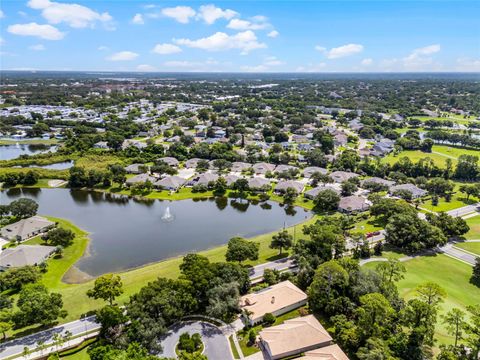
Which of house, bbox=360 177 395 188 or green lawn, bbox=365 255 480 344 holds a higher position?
house, bbox=360 177 395 188

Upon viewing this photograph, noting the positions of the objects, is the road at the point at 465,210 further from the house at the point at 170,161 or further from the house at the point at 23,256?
the house at the point at 23,256

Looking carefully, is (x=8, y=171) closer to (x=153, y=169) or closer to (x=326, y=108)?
(x=153, y=169)

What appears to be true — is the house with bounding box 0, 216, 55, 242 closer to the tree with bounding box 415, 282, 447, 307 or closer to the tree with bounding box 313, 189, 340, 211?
the tree with bounding box 313, 189, 340, 211

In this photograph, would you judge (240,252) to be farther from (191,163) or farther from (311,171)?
(191,163)

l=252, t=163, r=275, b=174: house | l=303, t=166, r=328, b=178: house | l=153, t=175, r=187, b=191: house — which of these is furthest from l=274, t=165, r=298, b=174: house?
l=153, t=175, r=187, b=191: house

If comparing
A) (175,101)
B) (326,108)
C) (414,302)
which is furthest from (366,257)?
(175,101)

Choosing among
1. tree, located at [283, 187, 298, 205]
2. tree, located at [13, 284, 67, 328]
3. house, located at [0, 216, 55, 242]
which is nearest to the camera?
tree, located at [13, 284, 67, 328]

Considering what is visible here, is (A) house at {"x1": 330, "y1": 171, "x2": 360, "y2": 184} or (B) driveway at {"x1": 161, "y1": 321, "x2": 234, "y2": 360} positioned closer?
(B) driveway at {"x1": 161, "y1": 321, "x2": 234, "y2": 360}
